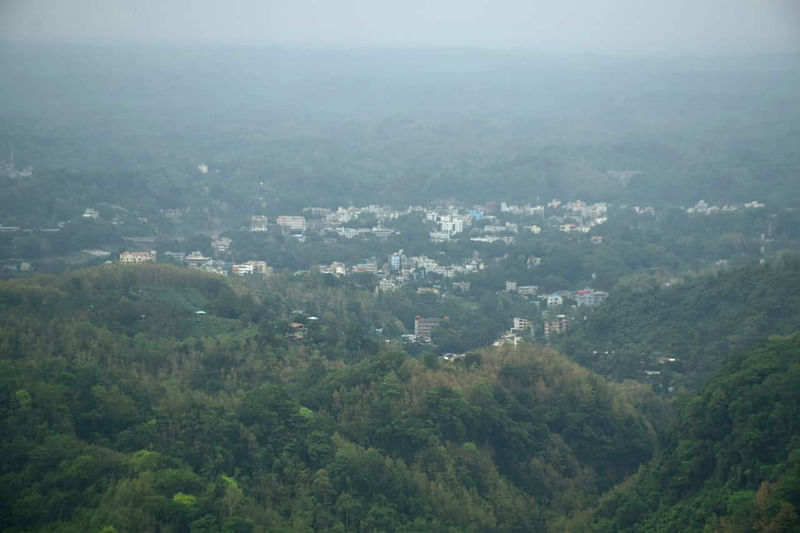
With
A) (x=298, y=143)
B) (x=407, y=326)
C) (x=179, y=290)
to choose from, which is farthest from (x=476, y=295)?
(x=298, y=143)

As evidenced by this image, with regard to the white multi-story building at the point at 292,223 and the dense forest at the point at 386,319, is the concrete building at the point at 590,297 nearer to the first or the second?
the dense forest at the point at 386,319

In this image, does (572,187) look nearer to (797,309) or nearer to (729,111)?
(729,111)

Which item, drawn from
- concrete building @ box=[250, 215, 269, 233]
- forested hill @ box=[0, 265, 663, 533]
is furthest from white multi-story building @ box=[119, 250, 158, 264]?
forested hill @ box=[0, 265, 663, 533]

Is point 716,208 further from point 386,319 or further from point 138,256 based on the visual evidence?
point 138,256

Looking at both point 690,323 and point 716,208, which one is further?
point 716,208

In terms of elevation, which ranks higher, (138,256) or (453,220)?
(138,256)

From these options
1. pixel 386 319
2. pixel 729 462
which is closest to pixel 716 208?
pixel 386 319

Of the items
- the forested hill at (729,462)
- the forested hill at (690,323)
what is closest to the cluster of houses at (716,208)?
the forested hill at (690,323)
